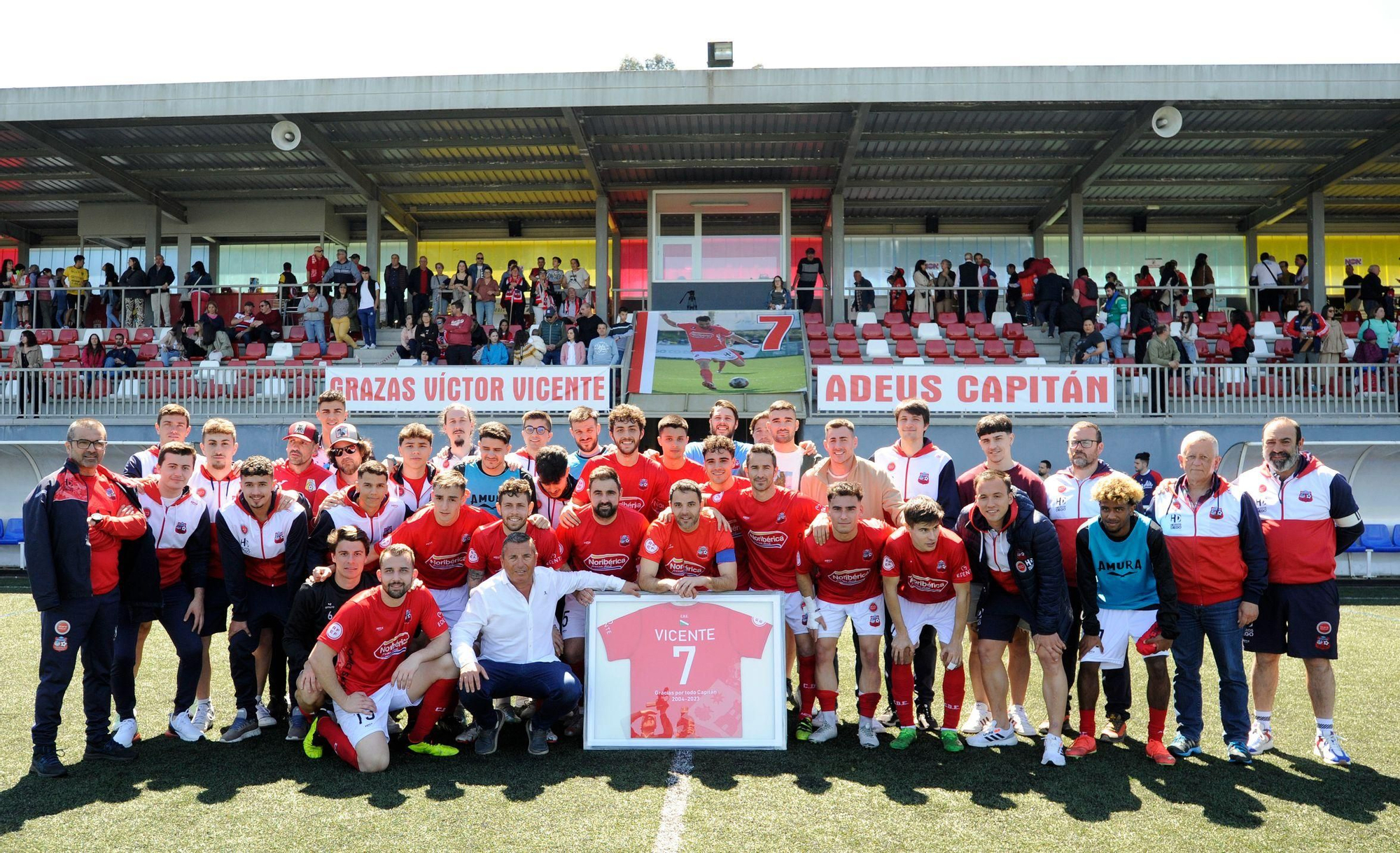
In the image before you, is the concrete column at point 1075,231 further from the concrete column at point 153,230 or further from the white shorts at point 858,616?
the concrete column at point 153,230

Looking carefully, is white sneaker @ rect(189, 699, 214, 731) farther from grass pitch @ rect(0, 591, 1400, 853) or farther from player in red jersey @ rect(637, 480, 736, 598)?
player in red jersey @ rect(637, 480, 736, 598)

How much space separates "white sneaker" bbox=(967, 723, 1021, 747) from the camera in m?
5.56

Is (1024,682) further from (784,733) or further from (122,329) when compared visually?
(122,329)

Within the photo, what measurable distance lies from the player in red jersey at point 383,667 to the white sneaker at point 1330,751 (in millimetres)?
4440

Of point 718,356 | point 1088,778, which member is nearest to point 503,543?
point 1088,778

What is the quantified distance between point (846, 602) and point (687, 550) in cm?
96

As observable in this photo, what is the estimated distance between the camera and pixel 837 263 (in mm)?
20750

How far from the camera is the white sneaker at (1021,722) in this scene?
5895 mm

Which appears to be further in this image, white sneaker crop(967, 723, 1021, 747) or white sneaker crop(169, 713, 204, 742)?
white sneaker crop(169, 713, 204, 742)

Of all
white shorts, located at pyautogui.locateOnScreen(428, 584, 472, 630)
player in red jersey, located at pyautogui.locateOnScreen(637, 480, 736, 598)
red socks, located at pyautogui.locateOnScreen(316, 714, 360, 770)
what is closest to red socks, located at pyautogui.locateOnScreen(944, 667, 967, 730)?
player in red jersey, located at pyautogui.locateOnScreen(637, 480, 736, 598)

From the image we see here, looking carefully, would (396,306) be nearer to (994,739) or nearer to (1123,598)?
(994,739)

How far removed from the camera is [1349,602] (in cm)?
1052

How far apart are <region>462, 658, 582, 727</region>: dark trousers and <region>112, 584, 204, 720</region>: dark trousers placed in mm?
1676

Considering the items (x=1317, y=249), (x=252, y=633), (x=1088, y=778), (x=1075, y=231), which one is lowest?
(x=1088, y=778)
